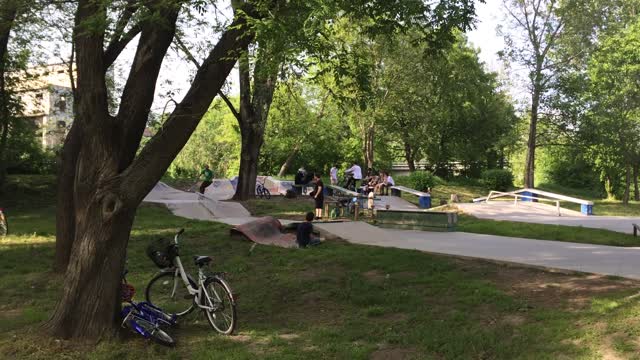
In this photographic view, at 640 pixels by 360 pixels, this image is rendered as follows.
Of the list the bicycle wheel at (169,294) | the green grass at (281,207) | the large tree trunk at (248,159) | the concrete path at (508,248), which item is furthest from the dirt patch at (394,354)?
the large tree trunk at (248,159)

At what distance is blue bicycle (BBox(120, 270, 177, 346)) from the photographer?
19.5ft

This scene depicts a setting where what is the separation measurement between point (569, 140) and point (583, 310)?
28.5 meters

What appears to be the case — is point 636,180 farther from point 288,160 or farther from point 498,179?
point 288,160

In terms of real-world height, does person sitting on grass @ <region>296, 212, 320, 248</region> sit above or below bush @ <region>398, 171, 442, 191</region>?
below

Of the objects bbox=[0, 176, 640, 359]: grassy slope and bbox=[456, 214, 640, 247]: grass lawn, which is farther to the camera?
bbox=[456, 214, 640, 247]: grass lawn

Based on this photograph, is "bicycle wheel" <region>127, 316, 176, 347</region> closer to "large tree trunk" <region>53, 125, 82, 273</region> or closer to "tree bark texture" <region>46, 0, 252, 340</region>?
"tree bark texture" <region>46, 0, 252, 340</region>

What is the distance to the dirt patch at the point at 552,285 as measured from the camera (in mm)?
6477

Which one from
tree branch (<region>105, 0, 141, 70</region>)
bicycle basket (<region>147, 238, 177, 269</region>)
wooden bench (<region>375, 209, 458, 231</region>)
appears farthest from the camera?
wooden bench (<region>375, 209, 458, 231</region>)

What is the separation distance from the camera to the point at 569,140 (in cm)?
3159

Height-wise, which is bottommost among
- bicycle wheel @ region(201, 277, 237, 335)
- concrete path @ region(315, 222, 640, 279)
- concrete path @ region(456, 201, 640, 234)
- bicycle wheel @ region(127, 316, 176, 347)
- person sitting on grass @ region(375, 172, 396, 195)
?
bicycle wheel @ region(127, 316, 176, 347)

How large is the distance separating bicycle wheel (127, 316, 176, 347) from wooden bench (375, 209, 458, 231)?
883 cm

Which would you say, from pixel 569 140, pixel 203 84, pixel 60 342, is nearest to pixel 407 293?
pixel 203 84

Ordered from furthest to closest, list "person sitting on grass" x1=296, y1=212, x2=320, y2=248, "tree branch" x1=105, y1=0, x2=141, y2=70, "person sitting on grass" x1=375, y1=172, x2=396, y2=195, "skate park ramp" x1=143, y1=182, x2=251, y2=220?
"person sitting on grass" x1=375, y1=172, x2=396, y2=195
"skate park ramp" x1=143, y1=182, x2=251, y2=220
"person sitting on grass" x1=296, y1=212, x2=320, y2=248
"tree branch" x1=105, y1=0, x2=141, y2=70

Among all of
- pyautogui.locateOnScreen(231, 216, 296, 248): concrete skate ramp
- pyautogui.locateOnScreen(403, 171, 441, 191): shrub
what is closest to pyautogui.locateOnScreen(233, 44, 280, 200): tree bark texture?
pyautogui.locateOnScreen(231, 216, 296, 248): concrete skate ramp
